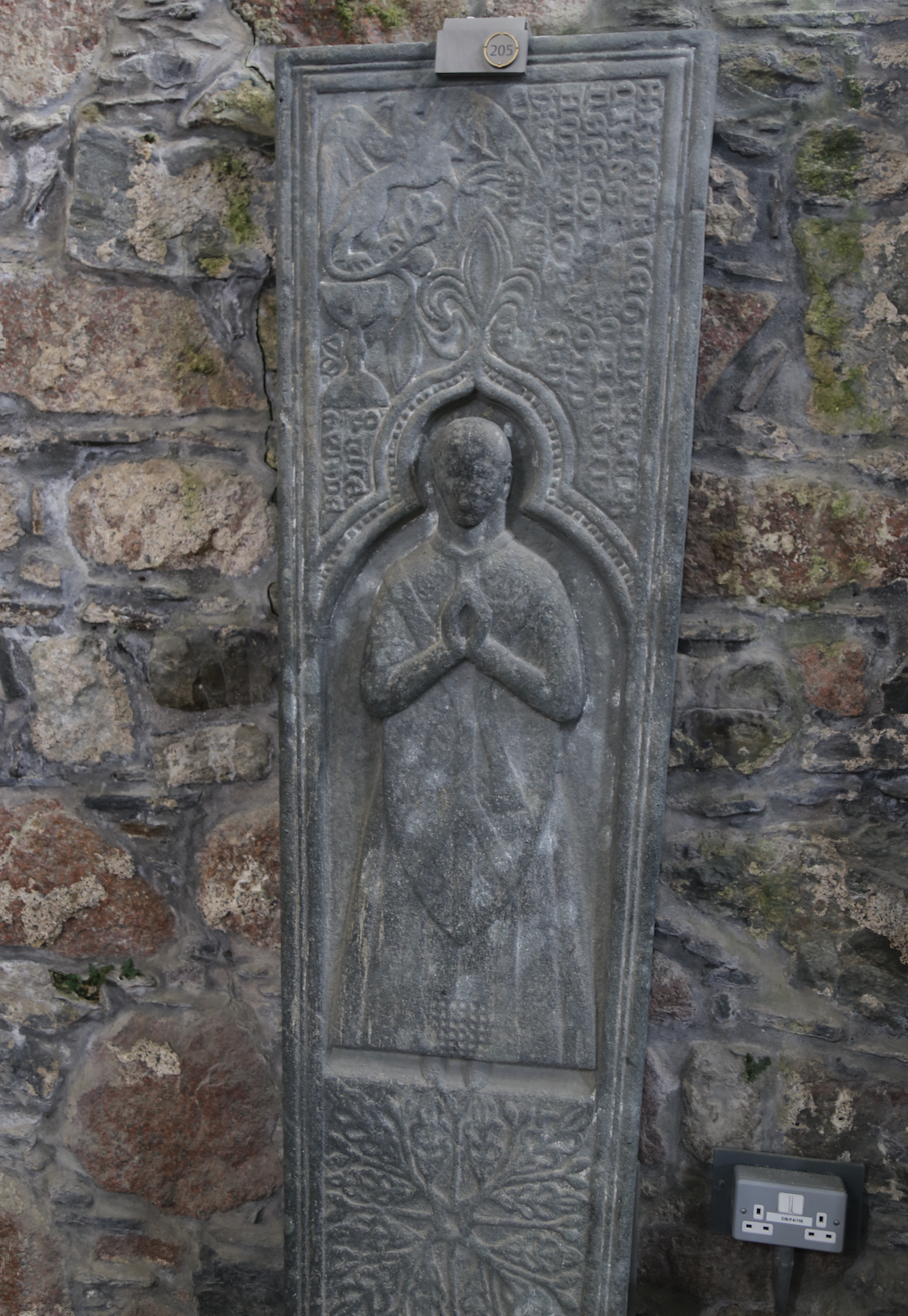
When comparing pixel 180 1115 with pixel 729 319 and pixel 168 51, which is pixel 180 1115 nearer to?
pixel 729 319

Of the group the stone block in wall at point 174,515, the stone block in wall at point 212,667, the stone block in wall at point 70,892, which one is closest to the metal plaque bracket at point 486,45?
the stone block in wall at point 174,515

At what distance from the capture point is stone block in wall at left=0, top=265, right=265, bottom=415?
6.07ft

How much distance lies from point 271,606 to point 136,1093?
1030 millimetres

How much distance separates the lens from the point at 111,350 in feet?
6.10

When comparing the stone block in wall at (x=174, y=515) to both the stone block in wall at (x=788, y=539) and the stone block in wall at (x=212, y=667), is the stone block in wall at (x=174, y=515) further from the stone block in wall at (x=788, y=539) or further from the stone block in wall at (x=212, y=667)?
the stone block in wall at (x=788, y=539)

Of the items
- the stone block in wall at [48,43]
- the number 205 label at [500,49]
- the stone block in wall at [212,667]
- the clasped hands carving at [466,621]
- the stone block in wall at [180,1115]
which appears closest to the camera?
the number 205 label at [500,49]

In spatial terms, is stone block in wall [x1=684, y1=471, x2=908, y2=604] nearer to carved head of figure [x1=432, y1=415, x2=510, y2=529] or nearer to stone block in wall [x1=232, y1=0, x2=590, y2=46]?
carved head of figure [x1=432, y1=415, x2=510, y2=529]

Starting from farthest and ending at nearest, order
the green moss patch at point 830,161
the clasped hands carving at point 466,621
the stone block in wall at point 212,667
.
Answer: the stone block in wall at point 212,667 → the green moss patch at point 830,161 → the clasped hands carving at point 466,621

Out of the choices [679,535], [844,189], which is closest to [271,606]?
[679,535]

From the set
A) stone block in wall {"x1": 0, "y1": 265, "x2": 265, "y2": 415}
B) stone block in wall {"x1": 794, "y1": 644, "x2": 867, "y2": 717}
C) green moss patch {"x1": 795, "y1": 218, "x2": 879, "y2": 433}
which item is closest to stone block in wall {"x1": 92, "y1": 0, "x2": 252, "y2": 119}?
stone block in wall {"x1": 0, "y1": 265, "x2": 265, "y2": 415}

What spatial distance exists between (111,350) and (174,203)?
0.94 feet

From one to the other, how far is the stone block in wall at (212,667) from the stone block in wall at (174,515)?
0.13m

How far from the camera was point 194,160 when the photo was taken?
1803mm

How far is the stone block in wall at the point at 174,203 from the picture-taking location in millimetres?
→ 1801
